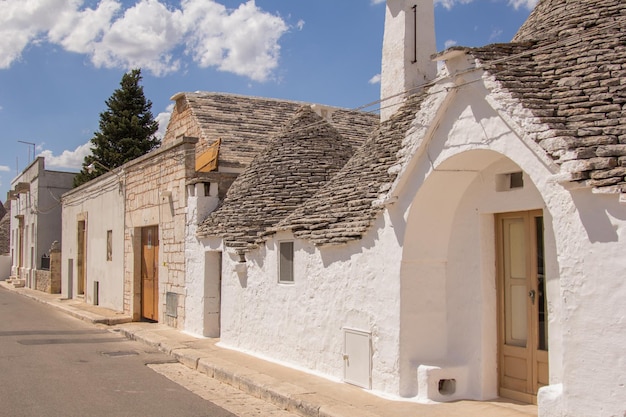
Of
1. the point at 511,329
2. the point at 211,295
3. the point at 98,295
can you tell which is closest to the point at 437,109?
the point at 511,329

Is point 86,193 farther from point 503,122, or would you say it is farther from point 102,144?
point 503,122

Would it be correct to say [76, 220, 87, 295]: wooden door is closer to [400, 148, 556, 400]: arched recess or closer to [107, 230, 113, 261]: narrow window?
[107, 230, 113, 261]: narrow window

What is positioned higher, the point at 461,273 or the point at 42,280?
the point at 461,273

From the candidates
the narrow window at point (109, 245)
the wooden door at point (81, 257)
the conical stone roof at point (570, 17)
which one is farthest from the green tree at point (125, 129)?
the conical stone roof at point (570, 17)

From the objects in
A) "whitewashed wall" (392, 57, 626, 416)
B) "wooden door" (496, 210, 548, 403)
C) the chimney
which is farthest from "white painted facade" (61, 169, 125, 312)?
"wooden door" (496, 210, 548, 403)

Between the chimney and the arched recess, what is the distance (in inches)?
126

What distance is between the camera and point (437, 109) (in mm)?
7410

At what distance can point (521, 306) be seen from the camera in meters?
7.61

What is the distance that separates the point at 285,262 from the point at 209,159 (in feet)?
20.6

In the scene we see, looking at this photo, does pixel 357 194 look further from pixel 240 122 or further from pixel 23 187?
pixel 23 187

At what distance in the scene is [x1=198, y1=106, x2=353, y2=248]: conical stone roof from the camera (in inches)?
493

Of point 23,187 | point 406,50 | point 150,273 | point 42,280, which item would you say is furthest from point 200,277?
point 23,187

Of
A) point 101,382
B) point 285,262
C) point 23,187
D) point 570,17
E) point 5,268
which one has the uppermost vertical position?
point 23,187

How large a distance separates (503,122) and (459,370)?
9.88 ft
